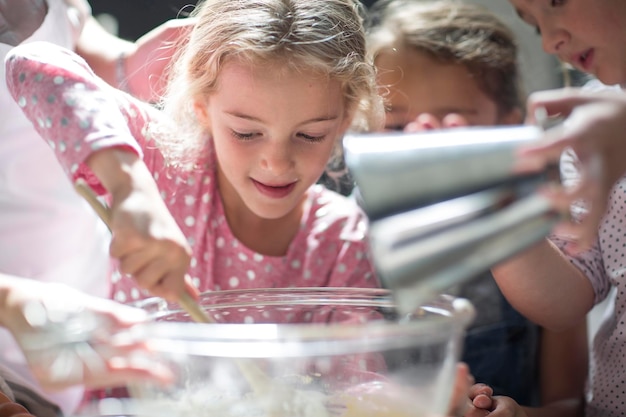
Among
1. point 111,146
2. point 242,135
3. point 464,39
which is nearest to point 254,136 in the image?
point 242,135

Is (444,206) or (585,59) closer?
(444,206)

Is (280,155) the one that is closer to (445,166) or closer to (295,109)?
(295,109)

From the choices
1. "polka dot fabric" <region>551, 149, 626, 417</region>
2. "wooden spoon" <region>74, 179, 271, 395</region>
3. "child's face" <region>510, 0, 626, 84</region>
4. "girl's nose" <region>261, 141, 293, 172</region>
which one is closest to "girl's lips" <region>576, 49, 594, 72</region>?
"child's face" <region>510, 0, 626, 84</region>

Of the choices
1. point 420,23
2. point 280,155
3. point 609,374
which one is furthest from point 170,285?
point 420,23

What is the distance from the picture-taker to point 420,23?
810 mm

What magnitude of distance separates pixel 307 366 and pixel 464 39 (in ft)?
1.71

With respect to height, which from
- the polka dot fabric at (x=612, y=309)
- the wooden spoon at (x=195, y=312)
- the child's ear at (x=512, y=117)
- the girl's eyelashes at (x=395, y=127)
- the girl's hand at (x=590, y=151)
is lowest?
the polka dot fabric at (x=612, y=309)

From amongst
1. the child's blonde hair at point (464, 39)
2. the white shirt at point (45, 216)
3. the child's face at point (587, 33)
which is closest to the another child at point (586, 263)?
the child's face at point (587, 33)

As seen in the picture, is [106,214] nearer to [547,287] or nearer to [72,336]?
[72,336]

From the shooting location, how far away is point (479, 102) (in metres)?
0.76

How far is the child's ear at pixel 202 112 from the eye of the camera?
531 mm

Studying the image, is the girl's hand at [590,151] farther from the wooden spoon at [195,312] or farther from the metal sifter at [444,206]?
the wooden spoon at [195,312]

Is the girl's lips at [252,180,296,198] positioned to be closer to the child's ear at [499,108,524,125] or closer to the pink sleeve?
the pink sleeve

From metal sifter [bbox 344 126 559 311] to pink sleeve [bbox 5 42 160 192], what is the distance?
0.18 meters
